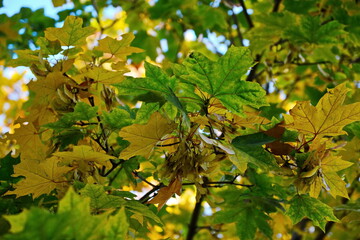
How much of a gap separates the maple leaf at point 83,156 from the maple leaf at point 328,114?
0.46 m

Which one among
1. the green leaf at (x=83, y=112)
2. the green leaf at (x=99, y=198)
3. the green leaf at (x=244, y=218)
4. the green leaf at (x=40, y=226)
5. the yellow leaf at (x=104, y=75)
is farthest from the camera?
the green leaf at (x=244, y=218)

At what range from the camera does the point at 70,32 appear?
1.22 metres

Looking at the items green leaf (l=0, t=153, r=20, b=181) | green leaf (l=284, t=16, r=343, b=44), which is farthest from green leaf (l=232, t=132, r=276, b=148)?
green leaf (l=284, t=16, r=343, b=44)

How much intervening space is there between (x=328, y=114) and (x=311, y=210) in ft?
0.87

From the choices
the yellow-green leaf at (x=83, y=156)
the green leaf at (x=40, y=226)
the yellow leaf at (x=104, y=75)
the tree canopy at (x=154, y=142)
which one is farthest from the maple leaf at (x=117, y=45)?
the green leaf at (x=40, y=226)

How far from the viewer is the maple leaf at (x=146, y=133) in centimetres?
97

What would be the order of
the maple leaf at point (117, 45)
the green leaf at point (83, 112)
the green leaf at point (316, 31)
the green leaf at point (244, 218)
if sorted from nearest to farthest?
the green leaf at point (83, 112) → the maple leaf at point (117, 45) → the green leaf at point (244, 218) → the green leaf at point (316, 31)

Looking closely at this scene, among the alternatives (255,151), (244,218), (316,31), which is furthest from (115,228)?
(316,31)

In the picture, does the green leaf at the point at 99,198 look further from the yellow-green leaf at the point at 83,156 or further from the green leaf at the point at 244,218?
the green leaf at the point at 244,218

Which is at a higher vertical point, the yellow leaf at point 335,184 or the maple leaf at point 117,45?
the maple leaf at point 117,45

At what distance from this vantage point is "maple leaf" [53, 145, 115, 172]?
3.22 ft

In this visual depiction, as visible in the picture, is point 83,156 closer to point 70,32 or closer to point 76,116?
point 76,116

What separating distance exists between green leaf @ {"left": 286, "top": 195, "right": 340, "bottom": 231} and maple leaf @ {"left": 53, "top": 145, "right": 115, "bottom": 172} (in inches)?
19.6

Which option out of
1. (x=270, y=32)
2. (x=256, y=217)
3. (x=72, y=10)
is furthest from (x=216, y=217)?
(x=72, y=10)
